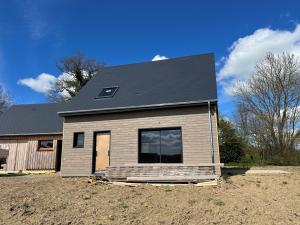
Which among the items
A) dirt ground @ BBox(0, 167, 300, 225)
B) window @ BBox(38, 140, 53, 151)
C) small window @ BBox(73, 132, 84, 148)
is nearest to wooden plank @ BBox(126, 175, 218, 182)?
dirt ground @ BBox(0, 167, 300, 225)

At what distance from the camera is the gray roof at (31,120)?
16.8 meters

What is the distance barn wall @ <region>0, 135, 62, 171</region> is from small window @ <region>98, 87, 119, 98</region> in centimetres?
511

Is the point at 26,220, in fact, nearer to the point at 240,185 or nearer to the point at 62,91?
the point at 240,185

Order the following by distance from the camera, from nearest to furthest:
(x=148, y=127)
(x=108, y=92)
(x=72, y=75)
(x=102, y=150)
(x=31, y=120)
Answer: (x=148, y=127), (x=102, y=150), (x=108, y=92), (x=31, y=120), (x=72, y=75)

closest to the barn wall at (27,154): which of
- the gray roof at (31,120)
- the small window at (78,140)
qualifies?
the gray roof at (31,120)

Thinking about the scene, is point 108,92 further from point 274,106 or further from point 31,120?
point 274,106

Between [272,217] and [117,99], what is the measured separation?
8.91m

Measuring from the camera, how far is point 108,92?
1336 centimetres

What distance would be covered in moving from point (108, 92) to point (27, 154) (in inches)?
300

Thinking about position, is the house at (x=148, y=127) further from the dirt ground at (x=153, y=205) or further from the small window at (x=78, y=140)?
the dirt ground at (x=153, y=205)

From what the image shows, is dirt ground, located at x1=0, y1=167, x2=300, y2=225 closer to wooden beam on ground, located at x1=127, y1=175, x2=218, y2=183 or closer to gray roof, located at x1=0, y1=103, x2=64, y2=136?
wooden beam on ground, located at x1=127, y1=175, x2=218, y2=183

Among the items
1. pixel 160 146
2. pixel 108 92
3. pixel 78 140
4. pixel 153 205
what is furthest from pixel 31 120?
pixel 153 205

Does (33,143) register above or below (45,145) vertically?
above

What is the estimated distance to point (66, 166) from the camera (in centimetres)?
1207
